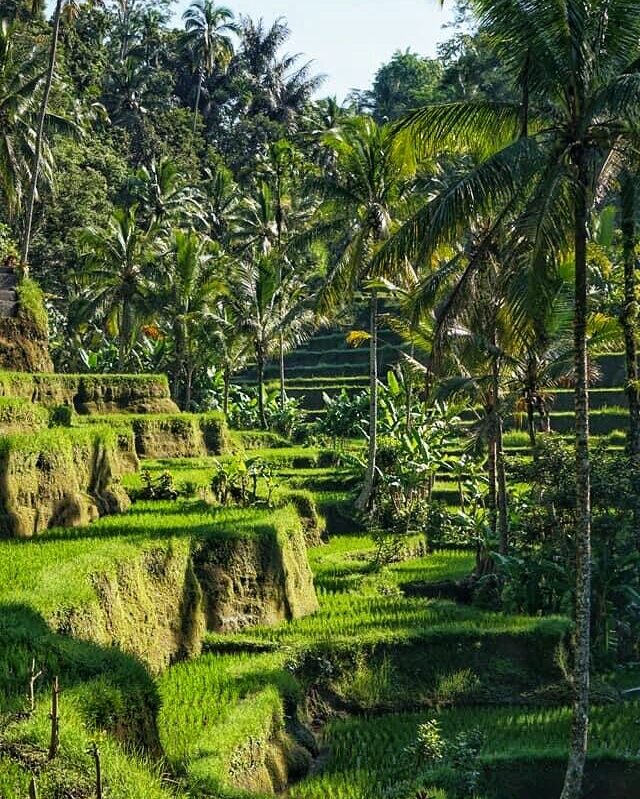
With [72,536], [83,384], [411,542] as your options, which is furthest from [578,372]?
[83,384]

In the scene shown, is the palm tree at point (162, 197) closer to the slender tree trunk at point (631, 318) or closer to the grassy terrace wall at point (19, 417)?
the grassy terrace wall at point (19, 417)

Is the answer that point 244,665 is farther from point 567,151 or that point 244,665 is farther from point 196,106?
point 196,106

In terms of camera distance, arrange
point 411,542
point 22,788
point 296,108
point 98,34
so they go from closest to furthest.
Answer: point 22,788 → point 411,542 → point 98,34 → point 296,108

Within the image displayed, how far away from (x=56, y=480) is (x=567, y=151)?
7295mm

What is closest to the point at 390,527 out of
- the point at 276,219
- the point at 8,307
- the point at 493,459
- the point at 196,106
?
the point at 493,459

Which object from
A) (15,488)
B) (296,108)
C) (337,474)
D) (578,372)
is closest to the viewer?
(578,372)

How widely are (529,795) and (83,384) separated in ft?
44.7

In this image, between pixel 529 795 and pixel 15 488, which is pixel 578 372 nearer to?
pixel 529 795

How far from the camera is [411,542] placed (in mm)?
20281

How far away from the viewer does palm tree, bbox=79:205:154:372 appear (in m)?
28.4

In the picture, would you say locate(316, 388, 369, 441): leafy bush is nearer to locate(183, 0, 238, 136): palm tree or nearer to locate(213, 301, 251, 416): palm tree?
locate(213, 301, 251, 416): palm tree

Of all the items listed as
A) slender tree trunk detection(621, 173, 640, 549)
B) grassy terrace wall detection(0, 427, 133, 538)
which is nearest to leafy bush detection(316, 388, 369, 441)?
grassy terrace wall detection(0, 427, 133, 538)

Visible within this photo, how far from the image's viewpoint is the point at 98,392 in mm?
20984

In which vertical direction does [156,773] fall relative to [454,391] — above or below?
below
